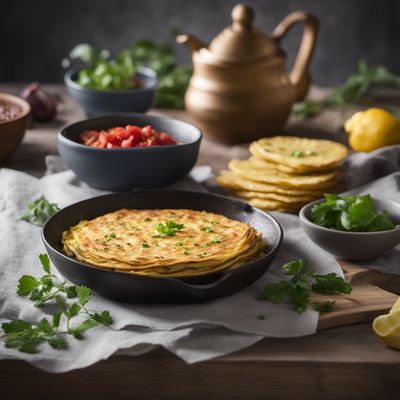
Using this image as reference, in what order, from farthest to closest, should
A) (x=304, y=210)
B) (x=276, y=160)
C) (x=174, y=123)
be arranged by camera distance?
1. (x=174, y=123)
2. (x=276, y=160)
3. (x=304, y=210)

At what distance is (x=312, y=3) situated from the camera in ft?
18.4

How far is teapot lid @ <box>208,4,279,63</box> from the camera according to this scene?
11.7 ft

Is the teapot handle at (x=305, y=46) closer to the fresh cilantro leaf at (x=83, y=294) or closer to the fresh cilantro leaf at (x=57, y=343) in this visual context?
the fresh cilantro leaf at (x=83, y=294)

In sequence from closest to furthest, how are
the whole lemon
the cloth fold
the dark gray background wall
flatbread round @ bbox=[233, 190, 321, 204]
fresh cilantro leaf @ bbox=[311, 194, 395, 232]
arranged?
the cloth fold < fresh cilantro leaf @ bbox=[311, 194, 395, 232] < flatbread round @ bbox=[233, 190, 321, 204] < the whole lemon < the dark gray background wall

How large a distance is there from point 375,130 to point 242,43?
695mm

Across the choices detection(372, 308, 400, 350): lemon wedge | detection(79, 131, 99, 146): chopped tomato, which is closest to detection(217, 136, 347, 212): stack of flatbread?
detection(79, 131, 99, 146): chopped tomato

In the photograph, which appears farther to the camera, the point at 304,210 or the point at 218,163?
the point at 218,163

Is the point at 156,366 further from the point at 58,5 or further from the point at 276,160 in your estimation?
the point at 58,5

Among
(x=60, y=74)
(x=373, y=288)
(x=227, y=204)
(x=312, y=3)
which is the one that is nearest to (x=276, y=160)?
(x=227, y=204)

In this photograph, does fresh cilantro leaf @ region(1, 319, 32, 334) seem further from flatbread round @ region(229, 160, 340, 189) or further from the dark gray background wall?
the dark gray background wall

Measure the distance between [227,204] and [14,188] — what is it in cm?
85

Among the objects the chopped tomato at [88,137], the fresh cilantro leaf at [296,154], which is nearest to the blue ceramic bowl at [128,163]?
the chopped tomato at [88,137]

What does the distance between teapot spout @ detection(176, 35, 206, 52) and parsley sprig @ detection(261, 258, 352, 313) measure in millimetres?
1581

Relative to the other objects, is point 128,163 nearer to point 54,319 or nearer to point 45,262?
point 45,262
